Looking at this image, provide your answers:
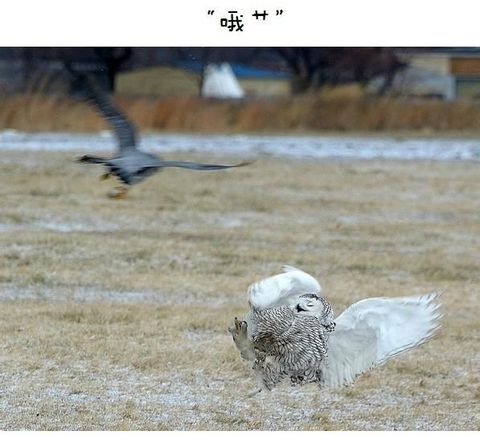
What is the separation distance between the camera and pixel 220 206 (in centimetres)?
1127

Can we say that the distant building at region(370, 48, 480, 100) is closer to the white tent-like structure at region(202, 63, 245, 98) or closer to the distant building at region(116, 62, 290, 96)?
the white tent-like structure at region(202, 63, 245, 98)

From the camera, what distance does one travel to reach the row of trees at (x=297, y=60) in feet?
71.7

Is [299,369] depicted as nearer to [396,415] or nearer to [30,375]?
[396,415]

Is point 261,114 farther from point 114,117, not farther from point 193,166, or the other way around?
point 193,166

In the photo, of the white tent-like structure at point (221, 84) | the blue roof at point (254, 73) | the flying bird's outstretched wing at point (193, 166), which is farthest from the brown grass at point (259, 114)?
the flying bird's outstretched wing at point (193, 166)

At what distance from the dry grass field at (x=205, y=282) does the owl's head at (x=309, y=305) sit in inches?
28.5

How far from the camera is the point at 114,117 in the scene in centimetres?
541

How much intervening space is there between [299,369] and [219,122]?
15747 millimetres

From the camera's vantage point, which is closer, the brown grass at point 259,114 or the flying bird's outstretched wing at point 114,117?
the flying bird's outstretched wing at point 114,117

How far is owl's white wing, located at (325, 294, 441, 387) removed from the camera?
185 inches

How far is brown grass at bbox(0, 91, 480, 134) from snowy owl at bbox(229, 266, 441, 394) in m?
14.1

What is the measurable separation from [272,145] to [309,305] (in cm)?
1319

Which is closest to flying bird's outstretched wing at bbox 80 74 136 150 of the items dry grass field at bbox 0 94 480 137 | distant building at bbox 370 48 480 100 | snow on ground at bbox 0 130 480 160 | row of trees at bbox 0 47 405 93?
snow on ground at bbox 0 130 480 160

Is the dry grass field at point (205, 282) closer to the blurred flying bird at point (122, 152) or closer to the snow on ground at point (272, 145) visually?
the blurred flying bird at point (122, 152)
